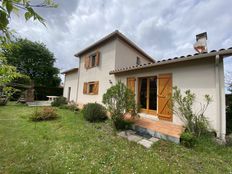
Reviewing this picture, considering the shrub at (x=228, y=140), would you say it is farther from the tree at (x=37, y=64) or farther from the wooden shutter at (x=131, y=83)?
the tree at (x=37, y=64)

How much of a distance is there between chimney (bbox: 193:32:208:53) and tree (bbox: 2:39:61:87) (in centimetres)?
2427

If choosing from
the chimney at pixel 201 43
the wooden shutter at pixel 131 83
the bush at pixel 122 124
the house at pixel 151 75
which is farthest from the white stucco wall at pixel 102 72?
the chimney at pixel 201 43

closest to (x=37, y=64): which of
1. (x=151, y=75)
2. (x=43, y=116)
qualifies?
(x=43, y=116)

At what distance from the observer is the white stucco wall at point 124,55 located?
9797 mm

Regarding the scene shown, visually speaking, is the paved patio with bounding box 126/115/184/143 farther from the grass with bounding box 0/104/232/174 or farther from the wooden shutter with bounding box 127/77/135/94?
the wooden shutter with bounding box 127/77/135/94

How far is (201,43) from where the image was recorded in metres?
6.91

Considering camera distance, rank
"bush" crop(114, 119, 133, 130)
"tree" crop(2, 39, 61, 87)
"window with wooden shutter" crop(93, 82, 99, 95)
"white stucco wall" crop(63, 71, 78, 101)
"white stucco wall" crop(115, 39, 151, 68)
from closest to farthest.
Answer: "bush" crop(114, 119, 133, 130) < "white stucco wall" crop(115, 39, 151, 68) < "window with wooden shutter" crop(93, 82, 99, 95) < "white stucco wall" crop(63, 71, 78, 101) < "tree" crop(2, 39, 61, 87)

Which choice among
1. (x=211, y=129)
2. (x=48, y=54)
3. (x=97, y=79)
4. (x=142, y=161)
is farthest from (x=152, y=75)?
(x=48, y=54)

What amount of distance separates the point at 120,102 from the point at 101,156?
2.74 metres

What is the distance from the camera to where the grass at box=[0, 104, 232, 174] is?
3119mm

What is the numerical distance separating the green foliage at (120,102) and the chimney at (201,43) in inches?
172

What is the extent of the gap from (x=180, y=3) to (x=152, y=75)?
12.8 ft

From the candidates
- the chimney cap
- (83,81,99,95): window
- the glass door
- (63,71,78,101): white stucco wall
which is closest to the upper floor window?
(83,81,99,95): window

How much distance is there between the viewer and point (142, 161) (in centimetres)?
Answer: 346
